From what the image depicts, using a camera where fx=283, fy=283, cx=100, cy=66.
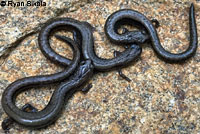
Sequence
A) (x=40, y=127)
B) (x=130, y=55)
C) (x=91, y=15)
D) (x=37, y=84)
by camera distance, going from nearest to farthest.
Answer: (x=40, y=127), (x=37, y=84), (x=130, y=55), (x=91, y=15)

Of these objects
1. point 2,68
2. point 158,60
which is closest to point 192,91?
point 158,60

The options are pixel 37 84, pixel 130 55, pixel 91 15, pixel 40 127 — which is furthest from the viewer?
pixel 91 15

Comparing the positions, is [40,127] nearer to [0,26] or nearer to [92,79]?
[92,79]

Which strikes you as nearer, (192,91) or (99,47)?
(192,91)

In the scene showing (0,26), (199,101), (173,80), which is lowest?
(199,101)

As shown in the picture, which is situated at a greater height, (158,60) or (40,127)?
(158,60)

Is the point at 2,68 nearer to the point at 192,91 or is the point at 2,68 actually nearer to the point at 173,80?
the point at 173,80
